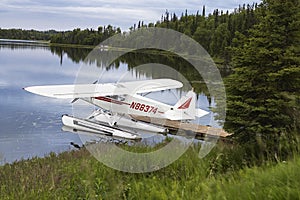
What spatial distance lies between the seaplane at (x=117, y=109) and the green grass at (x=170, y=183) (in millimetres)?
11052

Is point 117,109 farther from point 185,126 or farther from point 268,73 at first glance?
point 268,73

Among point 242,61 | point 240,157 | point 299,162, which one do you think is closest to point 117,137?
point 242,61

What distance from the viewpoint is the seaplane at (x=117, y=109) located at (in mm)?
17094

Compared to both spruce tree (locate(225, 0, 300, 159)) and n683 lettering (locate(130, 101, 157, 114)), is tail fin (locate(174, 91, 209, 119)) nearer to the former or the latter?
n683 lettering (locate(130, 101, 157, 114))

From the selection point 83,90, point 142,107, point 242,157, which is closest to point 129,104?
point 142,107

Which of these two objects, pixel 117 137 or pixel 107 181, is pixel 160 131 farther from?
pixel 107 181

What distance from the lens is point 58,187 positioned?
14.4ft

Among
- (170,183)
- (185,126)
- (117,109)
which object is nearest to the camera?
(170,183)

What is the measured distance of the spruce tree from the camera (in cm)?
809

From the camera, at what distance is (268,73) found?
8312 millimetres

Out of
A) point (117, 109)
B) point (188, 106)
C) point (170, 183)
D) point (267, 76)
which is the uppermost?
point (267, 76)

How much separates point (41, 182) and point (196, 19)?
8157 cm

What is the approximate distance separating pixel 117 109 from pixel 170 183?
14.1 metres

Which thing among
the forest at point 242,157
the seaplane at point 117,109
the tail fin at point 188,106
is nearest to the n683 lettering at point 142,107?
the seaplane at point 117,109
